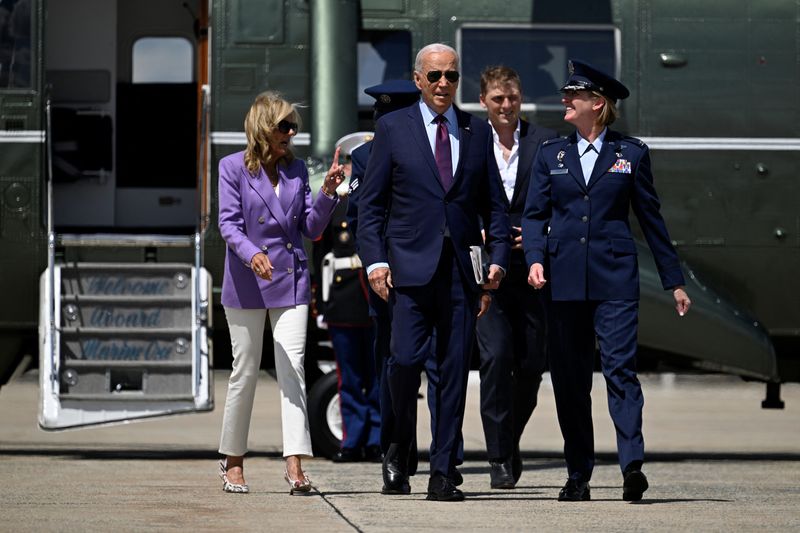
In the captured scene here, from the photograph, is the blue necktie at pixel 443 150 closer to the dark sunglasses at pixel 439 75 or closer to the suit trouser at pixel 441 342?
the dark sunglasses at pixel 439 75

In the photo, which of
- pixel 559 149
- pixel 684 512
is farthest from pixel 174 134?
pixel 684 512

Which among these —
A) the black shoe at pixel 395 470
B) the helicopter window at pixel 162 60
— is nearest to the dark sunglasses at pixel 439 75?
the black shoe at pixel 395 470

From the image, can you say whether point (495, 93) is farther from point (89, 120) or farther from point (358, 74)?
point (89, 120)

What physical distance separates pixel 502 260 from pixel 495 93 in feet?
4.24

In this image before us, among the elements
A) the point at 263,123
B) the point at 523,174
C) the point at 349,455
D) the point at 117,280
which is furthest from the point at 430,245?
the point at 117,280

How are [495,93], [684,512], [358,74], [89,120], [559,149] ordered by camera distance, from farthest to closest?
1. [89,120]
2. [358,74]
3. [495,93]
4. [559,149]
5. [684,512]

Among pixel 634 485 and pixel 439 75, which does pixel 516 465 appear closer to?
pixel 634 485

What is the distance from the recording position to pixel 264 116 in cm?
782

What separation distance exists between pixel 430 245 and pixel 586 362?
0.88 meters

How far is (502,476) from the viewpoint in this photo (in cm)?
820

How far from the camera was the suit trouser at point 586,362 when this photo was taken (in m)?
7.30

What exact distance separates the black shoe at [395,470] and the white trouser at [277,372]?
361mm

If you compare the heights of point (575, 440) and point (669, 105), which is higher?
point (669, 105)

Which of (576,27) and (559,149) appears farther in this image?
(576,27)
